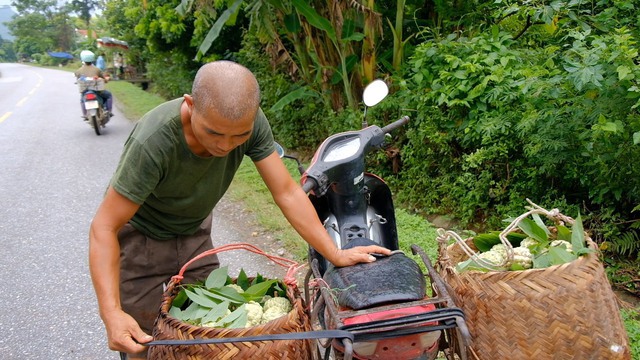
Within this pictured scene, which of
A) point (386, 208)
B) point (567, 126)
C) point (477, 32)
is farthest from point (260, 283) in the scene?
point (477, 32)

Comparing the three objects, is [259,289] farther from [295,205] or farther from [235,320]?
[295,205]

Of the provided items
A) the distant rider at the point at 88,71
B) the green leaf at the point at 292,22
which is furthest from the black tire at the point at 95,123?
the green leaf at the point at 292,22

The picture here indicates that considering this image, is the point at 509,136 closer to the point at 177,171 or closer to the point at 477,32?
the point at 477,32

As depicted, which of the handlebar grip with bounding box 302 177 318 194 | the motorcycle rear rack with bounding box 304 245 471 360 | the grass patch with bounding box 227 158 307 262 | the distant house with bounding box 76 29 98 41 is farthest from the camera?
the distant house with bounding box 76 29 98 41

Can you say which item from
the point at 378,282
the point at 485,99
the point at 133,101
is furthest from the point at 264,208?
the point at 133,101

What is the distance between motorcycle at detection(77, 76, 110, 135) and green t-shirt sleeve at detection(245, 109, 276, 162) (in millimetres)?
9171

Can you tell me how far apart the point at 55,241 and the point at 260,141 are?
3.73m

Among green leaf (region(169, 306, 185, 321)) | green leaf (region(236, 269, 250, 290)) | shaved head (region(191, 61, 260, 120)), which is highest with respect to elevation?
shaved head (region(191, 61, 260, 120))

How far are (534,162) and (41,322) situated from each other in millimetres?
3501

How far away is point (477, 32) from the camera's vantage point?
16.2ft

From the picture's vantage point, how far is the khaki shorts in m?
2.32

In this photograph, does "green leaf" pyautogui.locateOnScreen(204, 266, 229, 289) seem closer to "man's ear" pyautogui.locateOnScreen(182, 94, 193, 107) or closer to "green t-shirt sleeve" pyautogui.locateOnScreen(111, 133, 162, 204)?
"green t-shirt sleeve" pyautogui.locateOnScreen(111, 133, 162, 204)

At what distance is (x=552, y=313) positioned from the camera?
5.18ft

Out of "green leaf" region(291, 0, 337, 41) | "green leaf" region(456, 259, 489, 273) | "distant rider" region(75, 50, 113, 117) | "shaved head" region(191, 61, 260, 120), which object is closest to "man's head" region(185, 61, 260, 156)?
"shaved head" region(191, 61, 260, 120)
